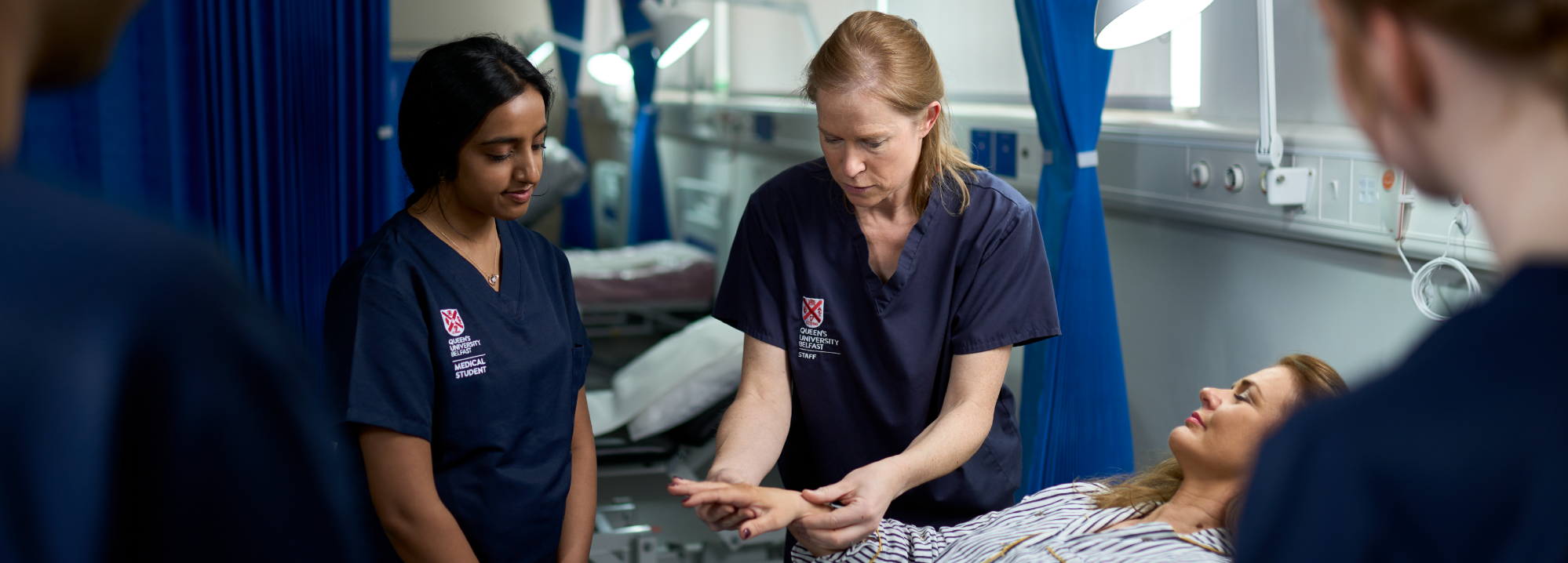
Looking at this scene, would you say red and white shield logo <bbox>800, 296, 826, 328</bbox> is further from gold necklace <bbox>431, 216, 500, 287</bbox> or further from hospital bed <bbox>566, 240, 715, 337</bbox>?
hospital bed <bbox>566, 240, 715, 337</bbox>

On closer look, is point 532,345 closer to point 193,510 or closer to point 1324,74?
point 193,510

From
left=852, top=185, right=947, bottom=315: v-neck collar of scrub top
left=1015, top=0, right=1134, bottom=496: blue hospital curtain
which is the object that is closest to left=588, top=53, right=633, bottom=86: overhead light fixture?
left=1015, top=0, right=1134, bottom=496: blue hospital curtain

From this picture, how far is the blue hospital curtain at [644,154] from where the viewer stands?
5.57 m

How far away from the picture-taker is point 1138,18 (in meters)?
1.82

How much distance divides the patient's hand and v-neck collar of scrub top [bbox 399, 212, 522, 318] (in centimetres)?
37

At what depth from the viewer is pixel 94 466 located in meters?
0.37

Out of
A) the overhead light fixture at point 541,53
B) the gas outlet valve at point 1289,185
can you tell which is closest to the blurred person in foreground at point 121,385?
the gas outlet valve at point 1289,185

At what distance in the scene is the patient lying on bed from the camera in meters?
1.63

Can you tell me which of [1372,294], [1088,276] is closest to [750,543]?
[1088,276]

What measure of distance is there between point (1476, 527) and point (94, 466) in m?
0.53

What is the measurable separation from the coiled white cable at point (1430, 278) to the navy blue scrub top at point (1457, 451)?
4.97 feet

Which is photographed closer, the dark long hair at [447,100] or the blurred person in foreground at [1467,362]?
the blurred person in foreground at [1467,362]

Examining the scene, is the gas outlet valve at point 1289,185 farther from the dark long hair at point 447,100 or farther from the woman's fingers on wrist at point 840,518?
the dark long hair at point 447,100

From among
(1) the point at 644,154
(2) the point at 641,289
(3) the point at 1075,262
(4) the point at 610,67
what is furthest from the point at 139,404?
(1) the point at 644,154
